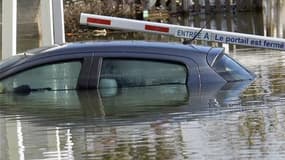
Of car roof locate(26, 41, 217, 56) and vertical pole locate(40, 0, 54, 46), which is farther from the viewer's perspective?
vertical pole locate(40, 0, 54, 46)

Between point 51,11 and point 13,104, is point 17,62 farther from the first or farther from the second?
point 51,11

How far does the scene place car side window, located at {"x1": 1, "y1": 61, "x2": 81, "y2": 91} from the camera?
26.2ft

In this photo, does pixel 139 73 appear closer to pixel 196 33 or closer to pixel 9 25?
pixel 196 33

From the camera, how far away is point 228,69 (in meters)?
8.27

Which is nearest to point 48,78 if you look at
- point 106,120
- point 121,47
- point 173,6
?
point 121,47

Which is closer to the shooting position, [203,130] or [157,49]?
[203,130]

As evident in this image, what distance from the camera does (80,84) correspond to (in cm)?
797

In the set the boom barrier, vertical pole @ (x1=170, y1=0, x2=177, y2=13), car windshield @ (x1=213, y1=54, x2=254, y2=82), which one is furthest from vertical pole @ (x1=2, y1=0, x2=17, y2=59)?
vertical pole @ (x1=170, y1=0, x2=177, y2=13)

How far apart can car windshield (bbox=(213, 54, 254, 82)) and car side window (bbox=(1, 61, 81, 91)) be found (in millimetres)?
1396

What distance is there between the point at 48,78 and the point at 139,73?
901 mm

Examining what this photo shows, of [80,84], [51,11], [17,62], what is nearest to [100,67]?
[80,84]

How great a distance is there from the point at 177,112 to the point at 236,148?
4.44 feet

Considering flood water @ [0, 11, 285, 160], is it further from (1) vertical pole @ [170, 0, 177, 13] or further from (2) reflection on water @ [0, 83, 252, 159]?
(1) vertical pole @ [170, 0, 177, 13]

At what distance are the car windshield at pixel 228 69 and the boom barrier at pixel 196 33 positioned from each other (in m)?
1.44
